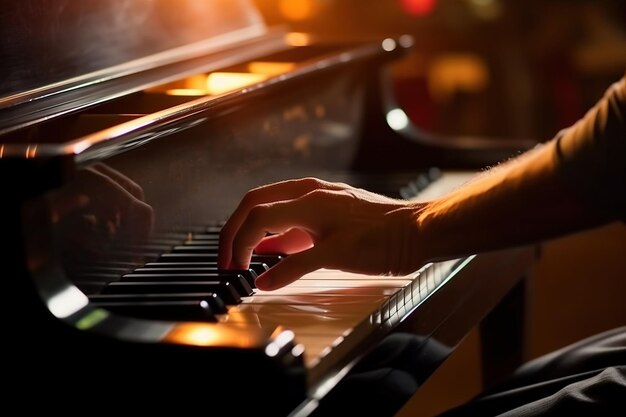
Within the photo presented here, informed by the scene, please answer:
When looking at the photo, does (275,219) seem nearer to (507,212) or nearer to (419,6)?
(507,212)

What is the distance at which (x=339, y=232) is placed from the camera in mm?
1170

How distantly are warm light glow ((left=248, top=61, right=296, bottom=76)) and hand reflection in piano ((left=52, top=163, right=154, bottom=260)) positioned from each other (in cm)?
43

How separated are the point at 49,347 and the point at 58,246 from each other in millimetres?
180

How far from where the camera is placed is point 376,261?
1163 mm

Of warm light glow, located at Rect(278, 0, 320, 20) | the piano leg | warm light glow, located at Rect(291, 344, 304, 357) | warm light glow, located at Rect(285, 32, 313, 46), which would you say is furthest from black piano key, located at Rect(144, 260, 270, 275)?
warm light glow, located at Rect(278, 0, 320, 20)

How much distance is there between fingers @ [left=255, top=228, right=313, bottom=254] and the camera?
1307 mm

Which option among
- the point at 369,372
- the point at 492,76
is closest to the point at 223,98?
the point at 369,372

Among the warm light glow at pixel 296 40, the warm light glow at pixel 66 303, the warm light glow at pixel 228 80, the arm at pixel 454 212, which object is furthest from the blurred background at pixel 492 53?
the warm light glow at pixel 66 303

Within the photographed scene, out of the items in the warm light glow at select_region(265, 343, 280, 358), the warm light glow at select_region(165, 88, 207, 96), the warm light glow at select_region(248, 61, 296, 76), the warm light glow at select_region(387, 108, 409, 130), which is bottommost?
the warm light glow at select_region(265, 343, 280, 358)

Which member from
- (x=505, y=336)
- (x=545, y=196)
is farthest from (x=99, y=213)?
(x=505, y=336)

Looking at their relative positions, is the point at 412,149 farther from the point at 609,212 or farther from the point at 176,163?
the point at 609,212

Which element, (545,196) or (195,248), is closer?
(545,196)

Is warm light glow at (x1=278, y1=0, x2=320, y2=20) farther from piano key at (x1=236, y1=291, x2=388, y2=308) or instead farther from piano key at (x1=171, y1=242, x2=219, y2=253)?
piano key at (x1=236, y1=291, x2=388, y2=308)

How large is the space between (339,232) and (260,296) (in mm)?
122
